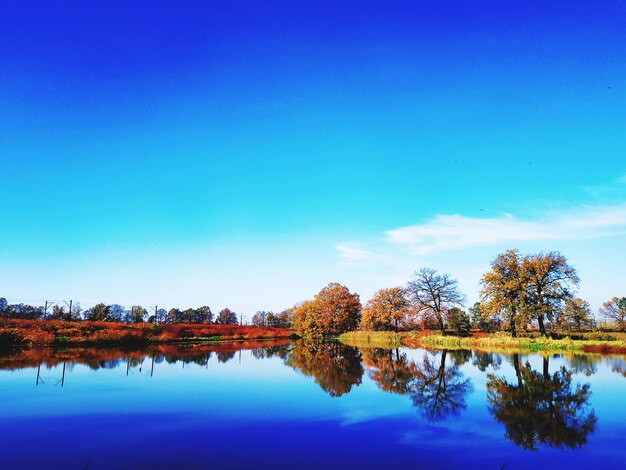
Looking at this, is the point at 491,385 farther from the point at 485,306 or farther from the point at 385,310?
the point at 385,310

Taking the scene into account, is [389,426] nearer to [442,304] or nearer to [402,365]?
[402,365]

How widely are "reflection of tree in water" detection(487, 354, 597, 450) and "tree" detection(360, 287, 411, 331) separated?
48.0 m

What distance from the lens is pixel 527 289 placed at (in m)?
45.2

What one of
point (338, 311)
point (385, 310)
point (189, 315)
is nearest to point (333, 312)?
point (338, 311)

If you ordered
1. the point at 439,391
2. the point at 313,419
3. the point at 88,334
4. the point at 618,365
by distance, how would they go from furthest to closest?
the point at 88,334 → the point at 618,365 → the point at 439,391 → the point at 313,419

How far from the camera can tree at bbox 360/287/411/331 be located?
68062 millimetres

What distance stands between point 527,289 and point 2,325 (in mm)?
57309

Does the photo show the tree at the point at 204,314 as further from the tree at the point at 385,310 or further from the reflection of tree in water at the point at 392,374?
the reflection of tree in water at the point at 392,374

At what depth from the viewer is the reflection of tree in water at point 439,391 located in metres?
13.7

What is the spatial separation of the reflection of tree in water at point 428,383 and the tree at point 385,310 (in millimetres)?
40283

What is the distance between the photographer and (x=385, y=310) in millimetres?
69125

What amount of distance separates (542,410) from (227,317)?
142 metres

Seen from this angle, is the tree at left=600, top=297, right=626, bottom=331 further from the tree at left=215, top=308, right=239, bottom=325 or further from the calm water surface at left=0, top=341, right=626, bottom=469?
the tree at left=215, top=308, right=239, bottom=325

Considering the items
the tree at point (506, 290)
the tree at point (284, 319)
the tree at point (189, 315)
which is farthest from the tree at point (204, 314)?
the tree at point (506, 290)
